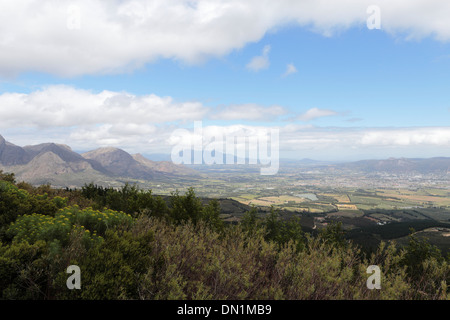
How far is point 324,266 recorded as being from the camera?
857 centimetres

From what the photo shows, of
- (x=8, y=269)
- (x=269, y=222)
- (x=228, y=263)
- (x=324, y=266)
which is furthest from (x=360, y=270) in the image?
(x=269, y=222)

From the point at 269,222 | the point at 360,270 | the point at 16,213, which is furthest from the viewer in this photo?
the point at 269,222

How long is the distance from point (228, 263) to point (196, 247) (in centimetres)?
205

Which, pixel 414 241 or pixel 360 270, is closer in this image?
pixel 360 270

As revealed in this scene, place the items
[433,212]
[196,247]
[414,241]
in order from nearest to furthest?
[196,247]
[414,241]
[433,212]
